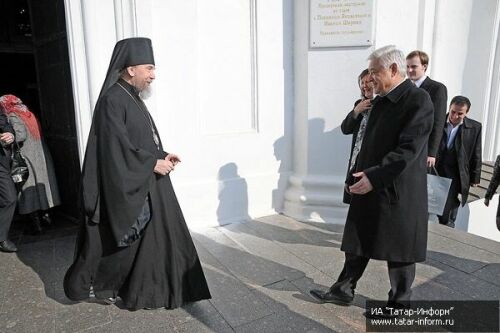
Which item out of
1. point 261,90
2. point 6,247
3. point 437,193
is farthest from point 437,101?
Result: point 6,247

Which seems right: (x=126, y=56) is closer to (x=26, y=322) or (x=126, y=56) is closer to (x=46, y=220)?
(x=26, y=322)

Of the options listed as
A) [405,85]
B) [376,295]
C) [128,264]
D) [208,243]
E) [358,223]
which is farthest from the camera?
[208,243]

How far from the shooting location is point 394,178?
2.39m

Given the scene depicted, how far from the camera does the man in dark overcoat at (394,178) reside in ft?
7.74

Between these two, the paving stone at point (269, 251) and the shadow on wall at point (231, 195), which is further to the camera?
the shadow on wall at point (231, 195)

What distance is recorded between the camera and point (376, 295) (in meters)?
3.08

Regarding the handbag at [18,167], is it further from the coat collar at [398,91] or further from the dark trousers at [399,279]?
the coat collar at [398,91]

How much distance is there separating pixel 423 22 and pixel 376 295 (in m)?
3.41

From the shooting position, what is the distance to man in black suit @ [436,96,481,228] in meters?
4.39

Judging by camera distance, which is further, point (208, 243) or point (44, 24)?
point (44, 24)

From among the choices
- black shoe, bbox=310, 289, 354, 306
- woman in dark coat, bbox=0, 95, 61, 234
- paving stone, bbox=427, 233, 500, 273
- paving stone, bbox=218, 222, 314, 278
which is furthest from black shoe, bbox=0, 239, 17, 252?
paving stone, bbox=427, 233, 500, 273

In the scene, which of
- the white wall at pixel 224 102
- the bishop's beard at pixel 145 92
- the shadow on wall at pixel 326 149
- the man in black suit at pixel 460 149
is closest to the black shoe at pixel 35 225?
the white wall at pixel 224 102

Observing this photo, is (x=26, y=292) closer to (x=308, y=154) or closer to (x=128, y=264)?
(x=128, y=264)

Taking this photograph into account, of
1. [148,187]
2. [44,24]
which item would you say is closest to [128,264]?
[148,187]
